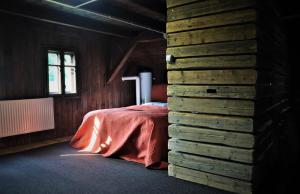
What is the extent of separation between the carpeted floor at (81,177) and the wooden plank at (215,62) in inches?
56.2

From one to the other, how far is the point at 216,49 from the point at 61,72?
12.3 ft

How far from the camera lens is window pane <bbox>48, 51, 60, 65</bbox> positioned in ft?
17.7

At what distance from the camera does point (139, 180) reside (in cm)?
323

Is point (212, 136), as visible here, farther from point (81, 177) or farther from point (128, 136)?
point (81, 177)

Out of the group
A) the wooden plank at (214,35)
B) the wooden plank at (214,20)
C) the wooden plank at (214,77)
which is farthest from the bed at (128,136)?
the wooden plank at (214,20)

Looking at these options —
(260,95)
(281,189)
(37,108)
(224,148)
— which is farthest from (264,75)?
(37,108)

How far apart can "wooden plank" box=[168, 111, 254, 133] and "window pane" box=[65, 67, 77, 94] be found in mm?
3289

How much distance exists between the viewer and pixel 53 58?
547cm

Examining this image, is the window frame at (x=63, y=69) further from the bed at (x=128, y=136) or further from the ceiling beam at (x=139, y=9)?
the ceiling beam at (x=139, y=9)

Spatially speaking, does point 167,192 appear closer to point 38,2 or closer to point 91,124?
point 91,124

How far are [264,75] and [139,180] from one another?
2007mm

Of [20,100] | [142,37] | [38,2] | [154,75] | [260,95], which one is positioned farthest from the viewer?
[154,75]

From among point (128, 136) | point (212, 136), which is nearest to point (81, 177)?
point (128, 136)

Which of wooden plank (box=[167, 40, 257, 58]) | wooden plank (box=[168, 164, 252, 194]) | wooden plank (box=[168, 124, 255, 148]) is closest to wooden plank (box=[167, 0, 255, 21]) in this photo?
wooden plank (box=[167, 40, 257, 58])
